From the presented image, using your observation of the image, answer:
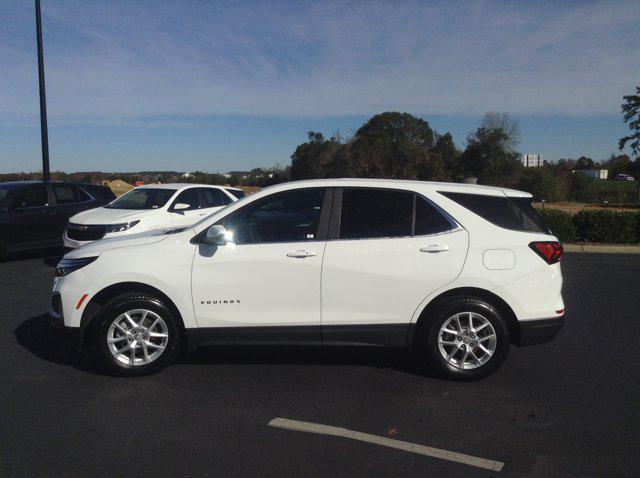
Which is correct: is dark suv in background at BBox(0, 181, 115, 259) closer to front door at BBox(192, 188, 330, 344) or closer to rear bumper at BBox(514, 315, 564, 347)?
front door at BBox(192, 188, 330, 344)

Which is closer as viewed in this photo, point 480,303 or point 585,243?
point 480,303

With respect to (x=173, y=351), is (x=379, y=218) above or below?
above

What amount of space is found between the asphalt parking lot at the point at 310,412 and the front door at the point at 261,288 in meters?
0.47

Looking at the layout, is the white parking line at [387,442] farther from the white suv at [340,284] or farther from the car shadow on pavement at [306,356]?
the car shadow on pavement at [306,356]

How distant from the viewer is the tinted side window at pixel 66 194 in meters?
12.5

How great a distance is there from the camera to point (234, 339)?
493cm

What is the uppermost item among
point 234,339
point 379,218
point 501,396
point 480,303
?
point 379,218

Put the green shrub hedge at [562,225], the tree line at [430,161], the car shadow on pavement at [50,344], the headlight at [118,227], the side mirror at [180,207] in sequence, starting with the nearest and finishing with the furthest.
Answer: the car shadow on pavement at [50,344] → the headlight at [118,227] → the side mirror at [180,207] → the green shrub hedge at [562,225] → the tree line at [430,161]

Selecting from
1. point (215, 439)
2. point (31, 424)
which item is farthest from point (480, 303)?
point (31, 424)

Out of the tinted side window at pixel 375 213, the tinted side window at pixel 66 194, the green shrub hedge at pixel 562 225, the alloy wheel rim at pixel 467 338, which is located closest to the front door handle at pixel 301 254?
the tinted side window at pixel 375 213

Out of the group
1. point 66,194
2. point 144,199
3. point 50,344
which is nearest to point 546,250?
point 50,344

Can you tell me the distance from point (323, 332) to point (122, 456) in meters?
1.89

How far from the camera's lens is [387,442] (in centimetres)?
379

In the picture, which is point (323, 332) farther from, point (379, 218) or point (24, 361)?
point (24, 361)
